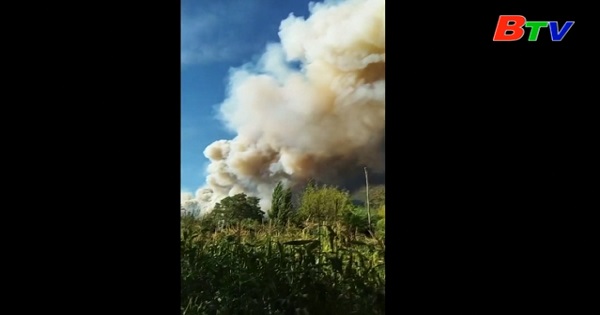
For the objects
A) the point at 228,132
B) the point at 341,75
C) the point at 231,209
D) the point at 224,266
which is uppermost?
the point at 341,75

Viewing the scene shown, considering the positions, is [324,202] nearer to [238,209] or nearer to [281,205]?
[281,205]

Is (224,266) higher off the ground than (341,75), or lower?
lower

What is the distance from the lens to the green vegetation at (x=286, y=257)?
181 centimetres

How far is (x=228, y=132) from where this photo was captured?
5.87 feet
